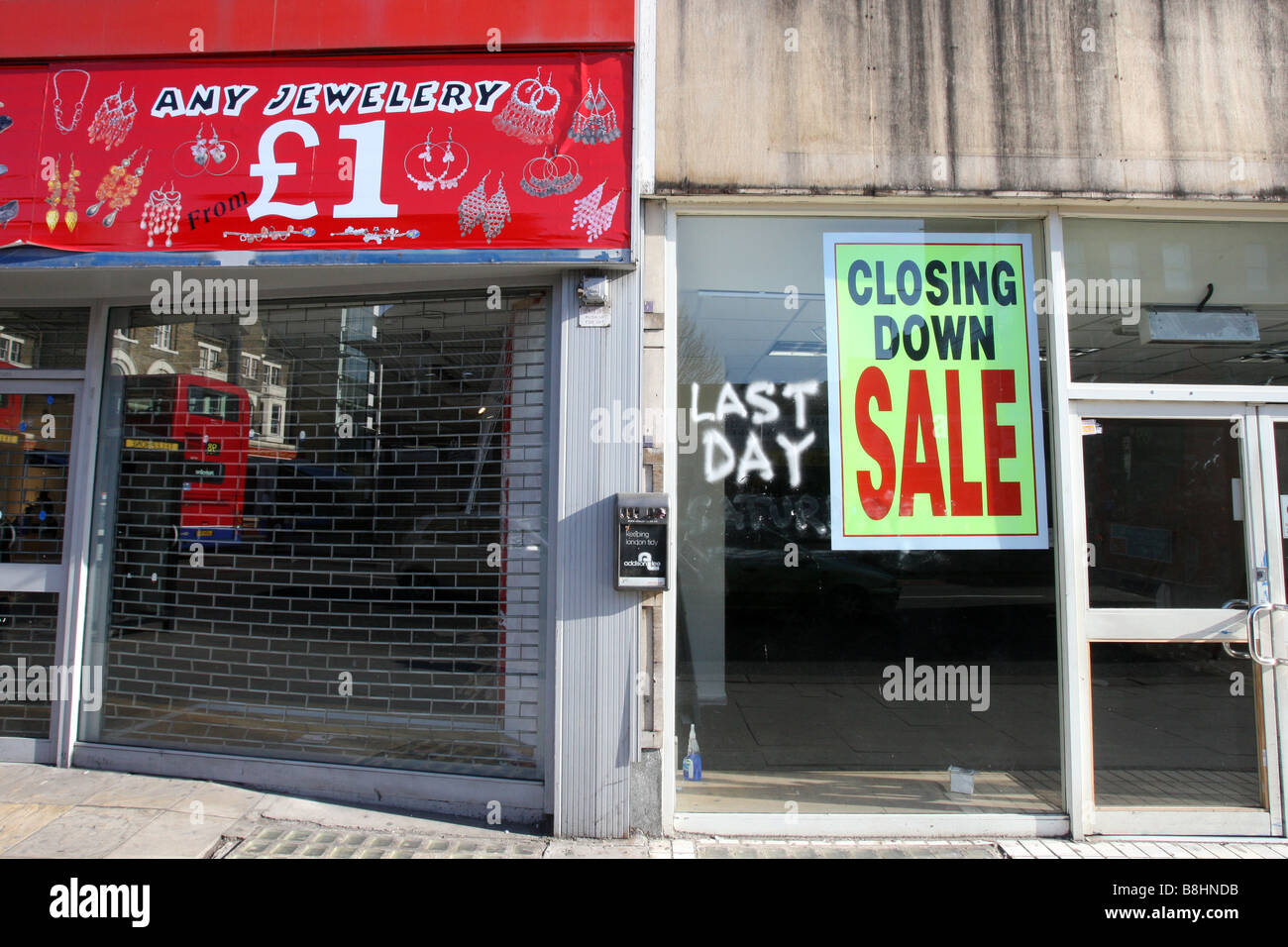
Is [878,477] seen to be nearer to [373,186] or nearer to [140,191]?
[373,186]

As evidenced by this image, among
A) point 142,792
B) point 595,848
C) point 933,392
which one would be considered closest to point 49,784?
point 142,792

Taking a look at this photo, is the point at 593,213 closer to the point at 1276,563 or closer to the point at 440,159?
the point at 440,159

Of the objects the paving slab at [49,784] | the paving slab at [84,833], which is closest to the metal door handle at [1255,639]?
the paving slab at [84,833]

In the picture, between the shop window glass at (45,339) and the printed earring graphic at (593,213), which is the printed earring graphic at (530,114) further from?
the shop window glass at (45,339)

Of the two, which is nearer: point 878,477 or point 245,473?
point 878,477

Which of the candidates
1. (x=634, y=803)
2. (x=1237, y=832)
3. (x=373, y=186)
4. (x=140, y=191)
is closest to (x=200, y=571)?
(x=140, y=191)

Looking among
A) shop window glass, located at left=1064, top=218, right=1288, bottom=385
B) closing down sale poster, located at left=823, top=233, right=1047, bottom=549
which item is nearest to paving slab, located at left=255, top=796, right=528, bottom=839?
closing down sale poster, located at left=823, top=233, right=1047, bottom=549

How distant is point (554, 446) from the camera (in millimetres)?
4168

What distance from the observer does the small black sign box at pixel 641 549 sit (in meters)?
3.87

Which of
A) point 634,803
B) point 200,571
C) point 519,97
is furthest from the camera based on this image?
point 200,571

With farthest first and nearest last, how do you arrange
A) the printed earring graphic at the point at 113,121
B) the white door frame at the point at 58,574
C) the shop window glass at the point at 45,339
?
the shop window glass at the point at 45,339 → the white door frame at the point at 58,574 → the printed earring graphic at the point at 113,121

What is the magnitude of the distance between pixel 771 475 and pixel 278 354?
11.0ft

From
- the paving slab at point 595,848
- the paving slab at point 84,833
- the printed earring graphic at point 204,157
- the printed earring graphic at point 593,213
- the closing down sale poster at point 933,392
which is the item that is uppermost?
the printed earring graphic at point 204,157

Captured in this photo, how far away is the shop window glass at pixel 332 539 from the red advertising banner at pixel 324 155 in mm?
568
